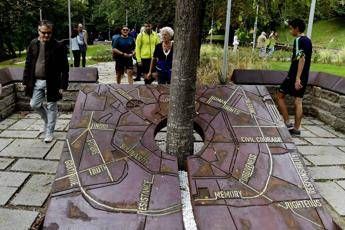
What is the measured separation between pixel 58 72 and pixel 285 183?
3639 mm

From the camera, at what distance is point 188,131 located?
4.14 meters

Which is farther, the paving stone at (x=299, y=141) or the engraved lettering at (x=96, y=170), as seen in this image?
the paving stone at (x=299, y=141)

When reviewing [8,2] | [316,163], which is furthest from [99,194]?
[8,2]

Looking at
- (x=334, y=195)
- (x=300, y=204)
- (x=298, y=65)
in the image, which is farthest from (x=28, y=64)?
(x=334, y=195)

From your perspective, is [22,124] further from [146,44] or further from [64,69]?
[146,44]

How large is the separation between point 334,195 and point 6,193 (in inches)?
144

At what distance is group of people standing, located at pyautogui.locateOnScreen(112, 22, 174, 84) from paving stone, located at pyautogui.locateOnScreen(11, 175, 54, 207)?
2711 mm

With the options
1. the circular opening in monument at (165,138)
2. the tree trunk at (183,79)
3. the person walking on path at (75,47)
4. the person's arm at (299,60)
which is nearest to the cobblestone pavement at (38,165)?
the person's arm at (299,60)

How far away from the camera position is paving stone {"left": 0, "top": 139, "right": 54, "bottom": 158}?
16.9 feet

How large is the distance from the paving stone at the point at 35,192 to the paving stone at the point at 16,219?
18 centimetres

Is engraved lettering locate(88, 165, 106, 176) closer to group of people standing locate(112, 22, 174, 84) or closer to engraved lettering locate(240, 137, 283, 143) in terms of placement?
engraved lettering locate(240, 137, 283, 143)

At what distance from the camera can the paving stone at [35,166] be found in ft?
15.3

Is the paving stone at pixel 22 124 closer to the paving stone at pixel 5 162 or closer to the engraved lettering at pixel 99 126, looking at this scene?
the paving stone at pixel 5 162

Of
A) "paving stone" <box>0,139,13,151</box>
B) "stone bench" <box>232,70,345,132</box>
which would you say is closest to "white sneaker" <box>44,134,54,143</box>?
"paving stone" <box>0,139,13,151</box>
